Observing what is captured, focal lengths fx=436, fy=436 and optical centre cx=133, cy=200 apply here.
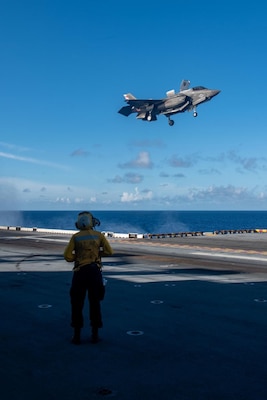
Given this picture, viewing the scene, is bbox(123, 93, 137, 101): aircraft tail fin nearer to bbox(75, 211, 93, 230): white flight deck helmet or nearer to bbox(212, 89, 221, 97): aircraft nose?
bbox(212, 89, 221, 97): aircraft nose

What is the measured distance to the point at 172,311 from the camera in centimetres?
1047

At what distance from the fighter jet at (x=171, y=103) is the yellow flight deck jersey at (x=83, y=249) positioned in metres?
36.7

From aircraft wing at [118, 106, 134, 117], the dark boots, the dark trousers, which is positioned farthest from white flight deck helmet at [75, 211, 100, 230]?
aircraft wing at [118, 106, 134, 117]

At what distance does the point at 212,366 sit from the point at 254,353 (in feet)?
3.32

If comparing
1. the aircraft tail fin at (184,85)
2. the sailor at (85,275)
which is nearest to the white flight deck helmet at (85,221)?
the sailor at (85,275)

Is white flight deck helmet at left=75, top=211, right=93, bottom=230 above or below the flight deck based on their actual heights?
above

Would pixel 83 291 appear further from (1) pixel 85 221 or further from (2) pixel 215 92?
(2) pixel 215 92

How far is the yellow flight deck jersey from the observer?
7.89m

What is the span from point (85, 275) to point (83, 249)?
1.54 ft

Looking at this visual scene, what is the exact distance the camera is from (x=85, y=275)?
781 centimetres

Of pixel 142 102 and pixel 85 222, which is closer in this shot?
pixel 85 222

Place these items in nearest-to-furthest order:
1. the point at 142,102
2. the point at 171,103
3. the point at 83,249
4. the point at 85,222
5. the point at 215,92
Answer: the point at 83,249 < the point at 85,222 < the point at 215,92 < the point at 171,103 < the point at 142,102

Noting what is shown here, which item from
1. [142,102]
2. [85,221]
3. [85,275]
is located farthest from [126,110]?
[85,275]

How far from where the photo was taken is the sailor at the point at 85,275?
307 inches
